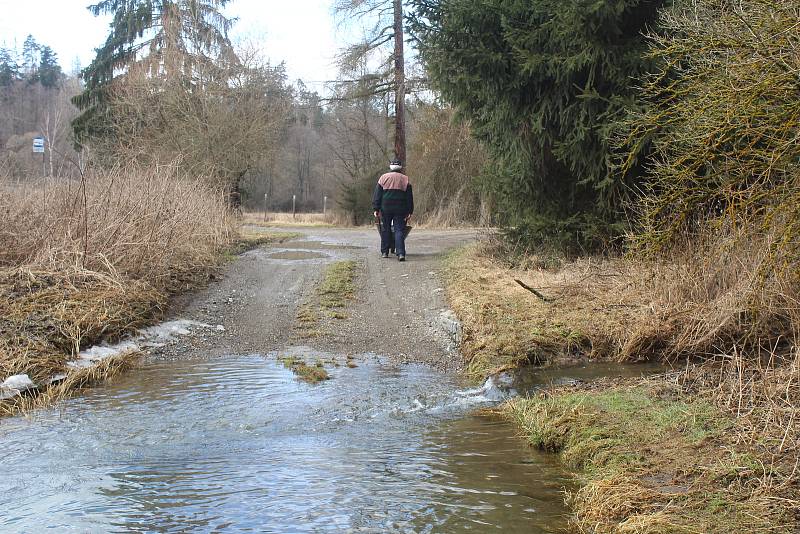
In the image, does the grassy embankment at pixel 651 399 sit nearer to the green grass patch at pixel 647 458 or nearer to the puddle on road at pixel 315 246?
the green grass patch at pixel 647 458

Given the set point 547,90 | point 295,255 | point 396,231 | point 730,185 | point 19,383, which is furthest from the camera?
point 295,255

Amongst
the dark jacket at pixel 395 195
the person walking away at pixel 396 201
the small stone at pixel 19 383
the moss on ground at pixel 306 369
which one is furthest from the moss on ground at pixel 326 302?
the small stone at pixel 19 383

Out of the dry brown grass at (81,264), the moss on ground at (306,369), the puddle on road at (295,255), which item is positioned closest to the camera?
the moss on ground at (306,369)

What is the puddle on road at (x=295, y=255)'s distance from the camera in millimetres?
15859

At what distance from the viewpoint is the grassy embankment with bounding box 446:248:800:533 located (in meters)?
4.33

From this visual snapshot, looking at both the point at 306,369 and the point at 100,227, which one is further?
the point at 100,227

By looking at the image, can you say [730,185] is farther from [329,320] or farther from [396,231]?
[396,231]

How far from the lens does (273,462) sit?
5.41m

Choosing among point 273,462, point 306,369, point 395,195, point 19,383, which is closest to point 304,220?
point 395,195

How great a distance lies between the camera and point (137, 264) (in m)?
10.9

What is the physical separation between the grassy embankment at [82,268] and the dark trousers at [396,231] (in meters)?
3.67

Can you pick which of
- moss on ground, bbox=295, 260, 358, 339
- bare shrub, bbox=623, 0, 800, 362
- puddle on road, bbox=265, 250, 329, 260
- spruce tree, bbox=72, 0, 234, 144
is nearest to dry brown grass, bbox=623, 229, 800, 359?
bare shrub, bbox=623, 0, 800, 362

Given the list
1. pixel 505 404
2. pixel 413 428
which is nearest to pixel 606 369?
pixel 505 404

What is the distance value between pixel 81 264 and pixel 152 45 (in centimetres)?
2492
